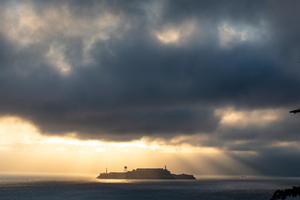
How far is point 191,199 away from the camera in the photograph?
182m

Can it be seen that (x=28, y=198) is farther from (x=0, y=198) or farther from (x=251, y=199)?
(x=251, y=199)

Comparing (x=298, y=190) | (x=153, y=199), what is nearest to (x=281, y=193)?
(x=298, y=190)

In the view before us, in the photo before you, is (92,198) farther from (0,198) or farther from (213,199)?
(213,199)

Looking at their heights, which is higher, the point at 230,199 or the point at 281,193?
the point at 281,193

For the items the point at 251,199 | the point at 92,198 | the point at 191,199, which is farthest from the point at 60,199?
the point at 251,199

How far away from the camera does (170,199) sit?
600 ft

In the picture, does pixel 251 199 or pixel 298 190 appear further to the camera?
pixel 251 199

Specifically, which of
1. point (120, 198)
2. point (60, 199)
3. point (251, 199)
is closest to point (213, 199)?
point (251, 199)

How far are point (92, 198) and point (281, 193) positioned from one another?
559 ft

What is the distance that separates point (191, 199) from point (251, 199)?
3139 cm

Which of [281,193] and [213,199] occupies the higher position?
[281,193]

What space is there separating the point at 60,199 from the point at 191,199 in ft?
212

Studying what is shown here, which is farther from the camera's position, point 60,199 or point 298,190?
point 60,199

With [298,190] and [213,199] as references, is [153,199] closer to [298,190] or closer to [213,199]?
[213,199]
